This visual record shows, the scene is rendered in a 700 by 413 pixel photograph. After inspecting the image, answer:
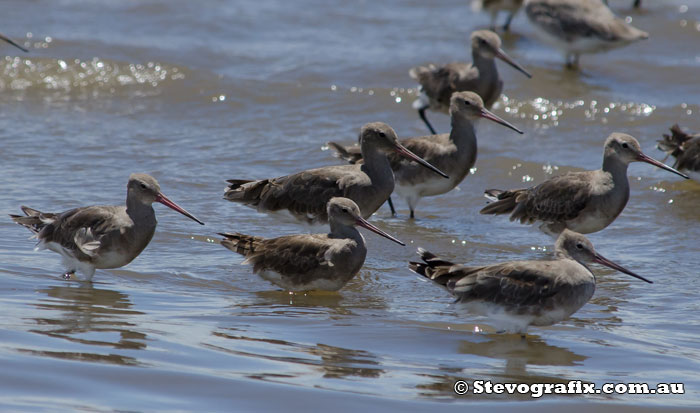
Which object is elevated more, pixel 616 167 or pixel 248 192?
pixel 616 167

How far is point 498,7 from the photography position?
1780 cm

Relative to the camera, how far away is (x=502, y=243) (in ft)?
31.5

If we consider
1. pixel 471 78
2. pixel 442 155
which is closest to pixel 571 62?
pixel 471 78

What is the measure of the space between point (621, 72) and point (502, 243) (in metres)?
6.93

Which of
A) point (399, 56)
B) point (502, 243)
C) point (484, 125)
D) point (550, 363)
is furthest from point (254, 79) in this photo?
point (550, 363)

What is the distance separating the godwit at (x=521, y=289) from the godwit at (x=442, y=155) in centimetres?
300

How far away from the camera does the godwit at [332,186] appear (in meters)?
9.15

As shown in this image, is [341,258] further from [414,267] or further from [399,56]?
[399,56]

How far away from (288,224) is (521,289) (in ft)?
10.6

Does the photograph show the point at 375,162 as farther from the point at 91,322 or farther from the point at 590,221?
the point at 91,322

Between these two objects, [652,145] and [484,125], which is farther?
[484,125]

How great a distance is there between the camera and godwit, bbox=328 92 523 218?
400 inches

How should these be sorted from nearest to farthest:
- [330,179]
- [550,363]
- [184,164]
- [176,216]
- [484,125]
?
[550,363], [330,179], [176,216], [184,164], [484,125]

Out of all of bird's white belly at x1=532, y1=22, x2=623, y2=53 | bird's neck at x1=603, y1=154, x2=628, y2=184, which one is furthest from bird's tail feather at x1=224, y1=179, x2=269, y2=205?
bird's white belly at x1=532, y1=22, x2=623, y2=53
